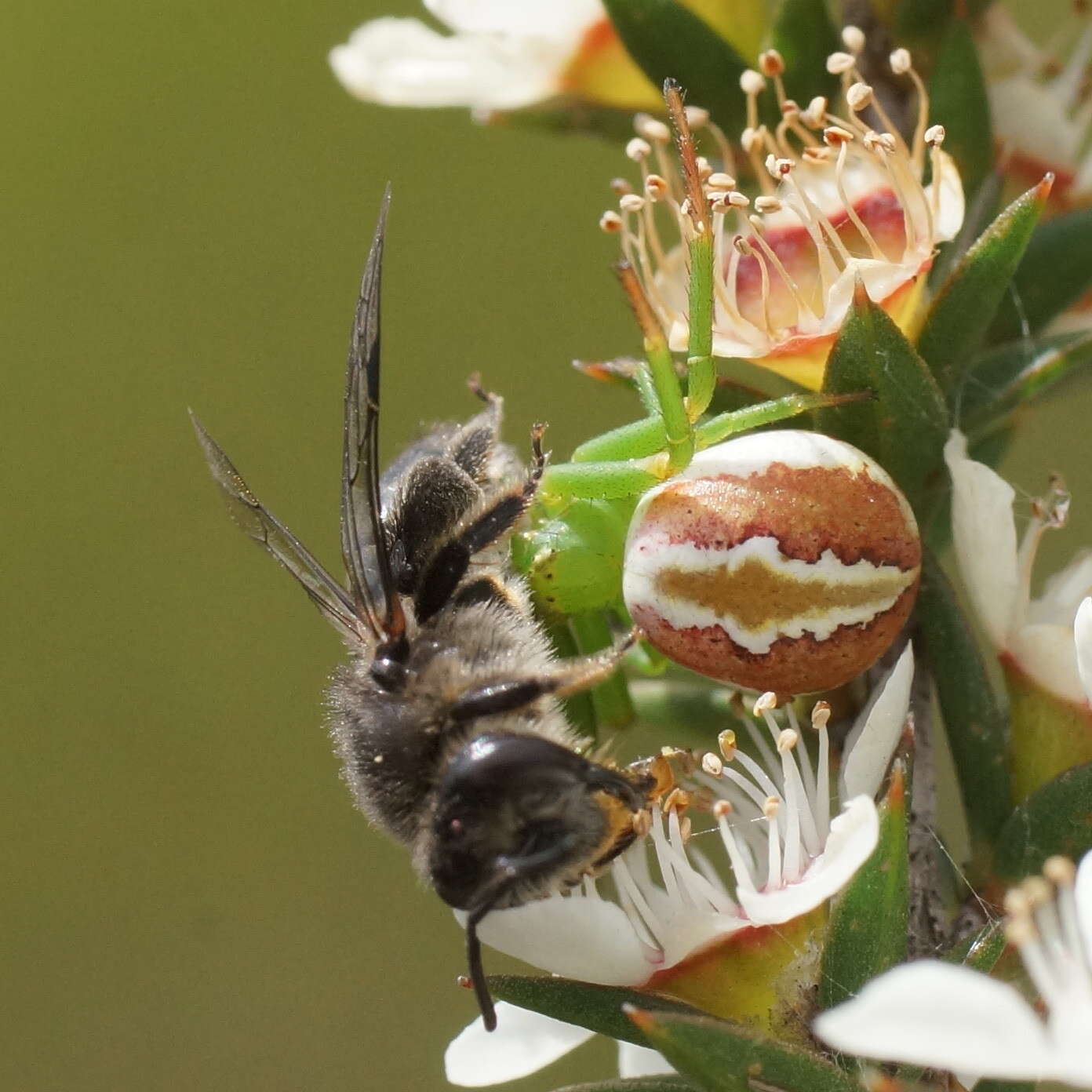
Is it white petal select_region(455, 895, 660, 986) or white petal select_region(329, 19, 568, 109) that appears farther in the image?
white petal select_region(329, 19, 568, 109)

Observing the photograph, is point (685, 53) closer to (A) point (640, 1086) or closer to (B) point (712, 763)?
(B) point (712, 763)

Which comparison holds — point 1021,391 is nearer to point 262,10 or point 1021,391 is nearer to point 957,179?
point 957,179

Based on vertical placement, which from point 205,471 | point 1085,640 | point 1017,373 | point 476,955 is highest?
point 1017,373

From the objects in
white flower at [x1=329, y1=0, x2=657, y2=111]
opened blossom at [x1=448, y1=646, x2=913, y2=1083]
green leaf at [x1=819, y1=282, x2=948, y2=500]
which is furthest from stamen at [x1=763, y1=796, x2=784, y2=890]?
white flower at [x1=329, y1=0, x2=657, y2=111]

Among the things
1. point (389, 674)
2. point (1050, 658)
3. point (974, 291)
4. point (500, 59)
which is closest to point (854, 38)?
point (974, 291)

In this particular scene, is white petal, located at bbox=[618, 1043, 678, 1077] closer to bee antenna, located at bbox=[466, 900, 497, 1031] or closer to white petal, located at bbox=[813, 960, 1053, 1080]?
bee antenna, located at bbox=[466, 900, 497, 1031]

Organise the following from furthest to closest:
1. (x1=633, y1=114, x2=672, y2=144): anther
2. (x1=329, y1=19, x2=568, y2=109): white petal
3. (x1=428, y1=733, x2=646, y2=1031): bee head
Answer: (x1=329, y1=19, x2=568, y2=109): white petal, (x1=633, y1=114, x2=672, y2=144): anther, (x1=428, y1=733, x2=646, y2=1031): bee head
